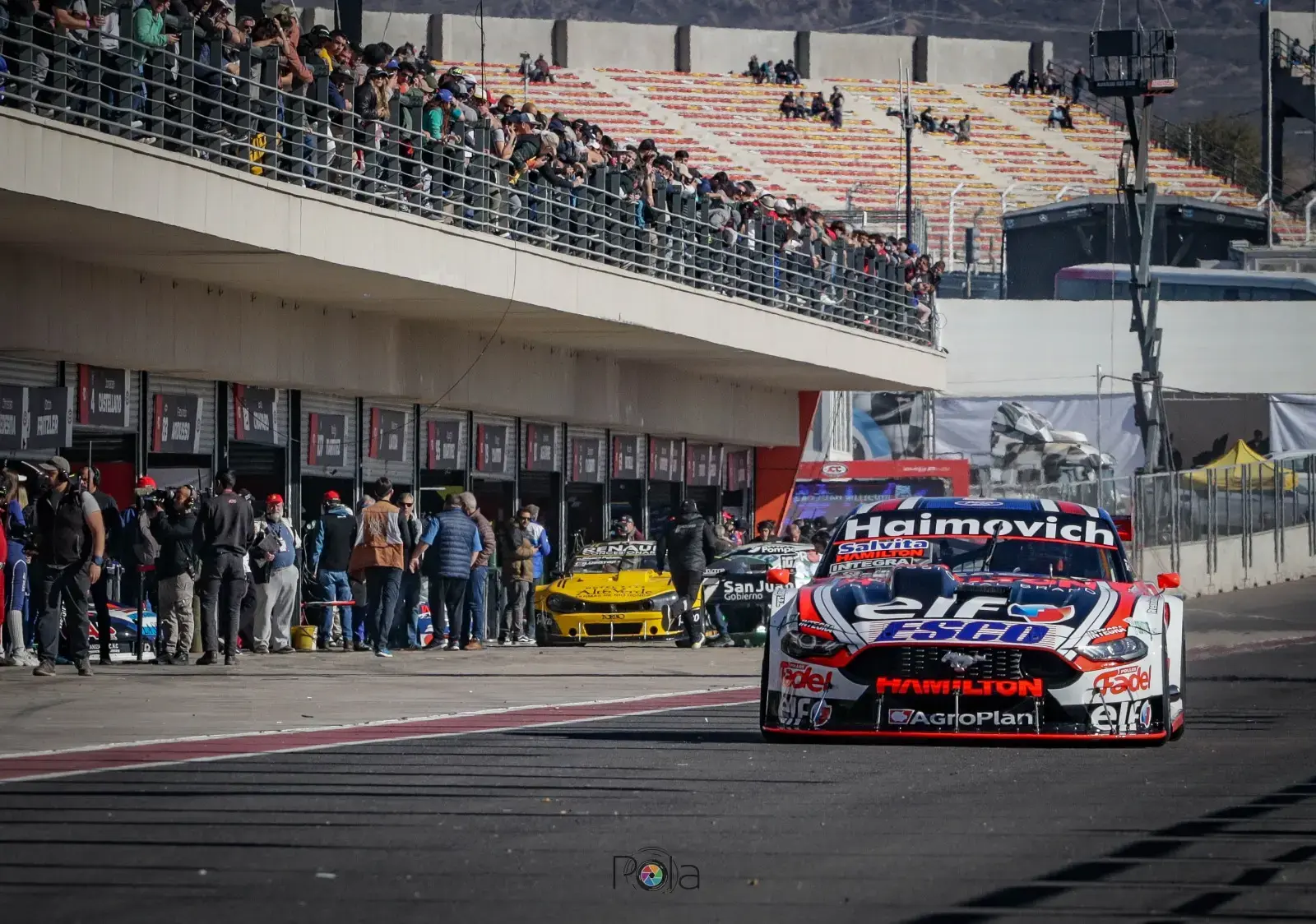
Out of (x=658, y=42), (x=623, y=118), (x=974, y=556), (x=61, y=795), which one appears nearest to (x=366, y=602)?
(x=974, y=556)

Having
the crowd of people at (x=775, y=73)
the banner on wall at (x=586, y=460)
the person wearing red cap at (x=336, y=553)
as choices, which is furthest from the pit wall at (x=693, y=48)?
the person wearing red cap at (x=336, y=553)

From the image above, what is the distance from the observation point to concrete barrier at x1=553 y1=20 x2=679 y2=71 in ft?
283

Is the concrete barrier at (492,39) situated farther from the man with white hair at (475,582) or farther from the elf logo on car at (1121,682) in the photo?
the elf logo on car at (1121,682)

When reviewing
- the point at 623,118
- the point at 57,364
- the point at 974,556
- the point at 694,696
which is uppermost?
the point at 623,118

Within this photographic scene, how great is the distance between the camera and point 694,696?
1698 cm

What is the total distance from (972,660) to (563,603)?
1456cm

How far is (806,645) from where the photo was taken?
10867 millimetres

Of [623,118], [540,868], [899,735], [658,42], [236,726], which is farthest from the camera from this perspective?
[658,42]

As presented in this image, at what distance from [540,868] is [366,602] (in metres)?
16.5

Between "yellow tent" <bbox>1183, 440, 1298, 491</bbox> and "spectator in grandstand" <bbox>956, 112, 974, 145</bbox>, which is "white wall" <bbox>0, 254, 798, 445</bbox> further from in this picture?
"spectator in grandstand" <bbox>956, 112, 974, 145</bbox>

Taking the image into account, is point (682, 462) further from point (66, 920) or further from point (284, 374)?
point (66, 920)

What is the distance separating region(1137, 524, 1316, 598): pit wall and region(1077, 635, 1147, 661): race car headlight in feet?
89.7

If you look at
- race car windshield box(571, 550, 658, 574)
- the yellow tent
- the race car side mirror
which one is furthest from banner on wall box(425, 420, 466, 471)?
the race car side mirror

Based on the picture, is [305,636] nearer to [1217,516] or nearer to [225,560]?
[225,560]
